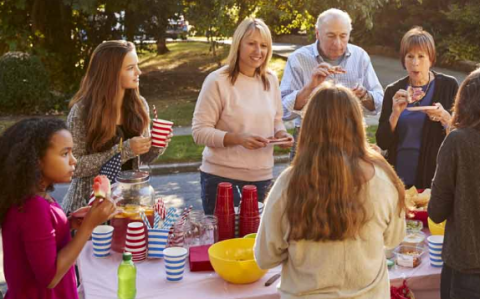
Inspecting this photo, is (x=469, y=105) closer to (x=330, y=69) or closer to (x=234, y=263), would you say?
(x=234, y=263)

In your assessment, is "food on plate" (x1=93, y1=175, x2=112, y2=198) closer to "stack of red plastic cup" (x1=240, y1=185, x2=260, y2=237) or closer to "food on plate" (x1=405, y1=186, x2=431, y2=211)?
"stack of red plastic cup" (x1=240, y1=185, x2=260, y2=237)

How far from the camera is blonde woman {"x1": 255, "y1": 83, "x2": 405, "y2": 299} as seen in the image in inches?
93.9

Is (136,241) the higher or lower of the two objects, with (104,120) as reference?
lower

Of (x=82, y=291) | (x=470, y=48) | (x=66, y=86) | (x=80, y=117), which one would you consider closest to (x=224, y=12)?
(x=66, y=86)

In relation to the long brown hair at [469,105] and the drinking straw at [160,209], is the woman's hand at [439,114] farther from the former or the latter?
the drinking straw at [160,209]

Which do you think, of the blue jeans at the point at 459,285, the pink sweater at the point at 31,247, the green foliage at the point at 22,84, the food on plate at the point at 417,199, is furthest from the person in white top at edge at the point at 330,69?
the green foliage at the point at 22,84

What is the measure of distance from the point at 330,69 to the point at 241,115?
0.78 meters

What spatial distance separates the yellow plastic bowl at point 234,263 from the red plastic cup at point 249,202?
10.1 inches

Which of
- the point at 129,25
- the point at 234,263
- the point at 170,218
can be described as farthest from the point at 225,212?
the point at 129,25

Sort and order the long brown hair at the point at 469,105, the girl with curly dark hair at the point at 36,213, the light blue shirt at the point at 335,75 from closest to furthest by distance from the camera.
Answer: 1. the girl with curly dark hair at the point at 36,213
2. the long brown hair at the point at 469,105
3. the light blue shirt at the point at 335,75

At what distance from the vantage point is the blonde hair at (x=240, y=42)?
4.06 m

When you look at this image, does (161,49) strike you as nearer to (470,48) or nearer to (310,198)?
(470,48)

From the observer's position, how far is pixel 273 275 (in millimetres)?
3129

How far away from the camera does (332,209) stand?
7.85 feet
